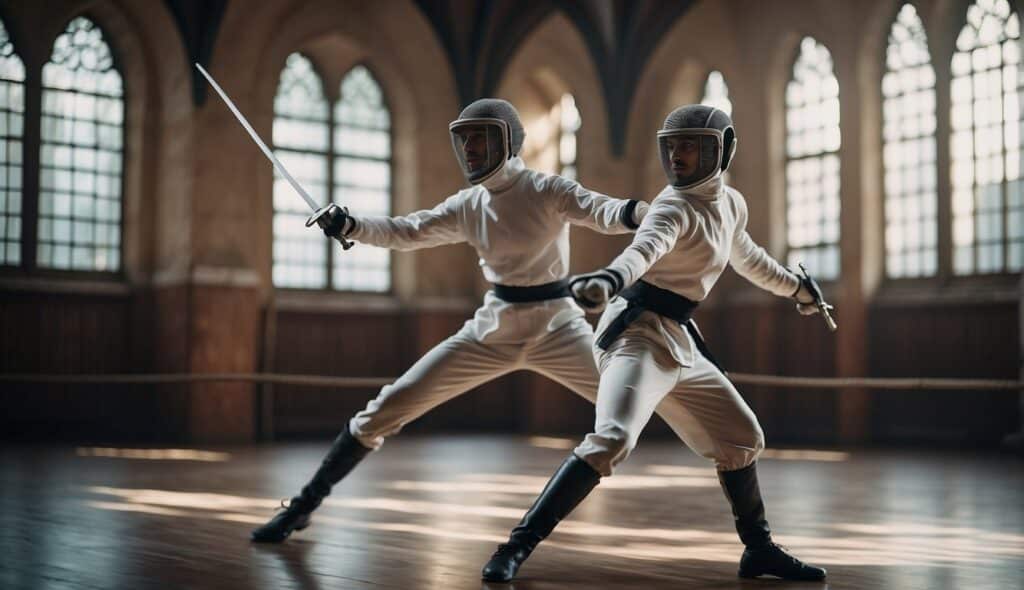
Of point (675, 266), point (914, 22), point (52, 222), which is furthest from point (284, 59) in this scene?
point (675, 266)

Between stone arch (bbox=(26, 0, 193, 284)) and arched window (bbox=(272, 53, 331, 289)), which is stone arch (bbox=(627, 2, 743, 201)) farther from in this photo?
stone arch (bbox=(26, 0, 193, 284))

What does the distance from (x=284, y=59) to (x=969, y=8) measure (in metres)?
7.78

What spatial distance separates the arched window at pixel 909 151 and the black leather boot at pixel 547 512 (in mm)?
9981

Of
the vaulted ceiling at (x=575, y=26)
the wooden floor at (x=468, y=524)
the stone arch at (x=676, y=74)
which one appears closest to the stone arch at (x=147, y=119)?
the vaulted ceiling at (x=575, y=26)

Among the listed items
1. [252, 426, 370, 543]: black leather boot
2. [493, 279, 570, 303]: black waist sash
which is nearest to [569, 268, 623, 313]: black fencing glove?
[493, 279, 570, 303]: black waist sash

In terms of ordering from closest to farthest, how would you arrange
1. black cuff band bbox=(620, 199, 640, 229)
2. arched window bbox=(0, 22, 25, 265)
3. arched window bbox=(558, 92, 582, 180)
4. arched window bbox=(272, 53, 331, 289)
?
1. black cuff band bbox=(620, 199, 640, 229)
2. arched window bbox=(0, 22, 25, 265)
3. arched window bbox=(272, 53, 331, 289)
4. arched window bbox=(558, 92, 582, 180)

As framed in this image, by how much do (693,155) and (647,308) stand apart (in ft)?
1.87

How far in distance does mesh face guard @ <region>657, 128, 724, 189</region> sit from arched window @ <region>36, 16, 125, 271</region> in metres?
10.2

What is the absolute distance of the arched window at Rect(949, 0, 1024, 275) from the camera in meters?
12.2

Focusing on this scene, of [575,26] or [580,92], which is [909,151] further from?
[575,26]

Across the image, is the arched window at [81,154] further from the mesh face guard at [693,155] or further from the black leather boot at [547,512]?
the mesh face guard at [693,155]

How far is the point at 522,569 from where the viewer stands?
4.25 m

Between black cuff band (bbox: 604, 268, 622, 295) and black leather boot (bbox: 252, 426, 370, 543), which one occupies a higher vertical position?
black cuff band (bbox: 604, 268, 622, 295)

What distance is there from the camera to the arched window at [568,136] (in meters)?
15.0
